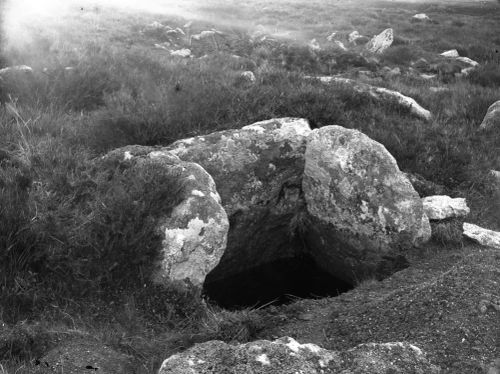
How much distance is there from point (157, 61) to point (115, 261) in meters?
6.40

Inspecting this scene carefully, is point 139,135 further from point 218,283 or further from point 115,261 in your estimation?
point 115,261

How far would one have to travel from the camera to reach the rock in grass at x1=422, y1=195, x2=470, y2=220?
19.2ft

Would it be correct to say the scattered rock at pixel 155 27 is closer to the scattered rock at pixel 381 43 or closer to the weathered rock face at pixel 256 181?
the scattered rock at pixel 381 43

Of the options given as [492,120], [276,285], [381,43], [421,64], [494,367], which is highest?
[494,367]

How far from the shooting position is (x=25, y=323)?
12.0 ft

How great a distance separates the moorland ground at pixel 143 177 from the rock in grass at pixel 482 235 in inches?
6.8

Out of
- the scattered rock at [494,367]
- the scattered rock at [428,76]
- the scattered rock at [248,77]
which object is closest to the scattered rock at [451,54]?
the scattered rock at [428,76]

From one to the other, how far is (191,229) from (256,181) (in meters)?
1.52

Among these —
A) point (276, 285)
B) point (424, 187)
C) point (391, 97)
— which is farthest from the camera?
point (391, 97)

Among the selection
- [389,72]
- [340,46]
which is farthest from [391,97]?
[340,46]

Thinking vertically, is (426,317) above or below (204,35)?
above

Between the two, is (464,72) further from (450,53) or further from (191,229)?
(191,229)

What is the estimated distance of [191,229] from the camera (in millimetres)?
4477

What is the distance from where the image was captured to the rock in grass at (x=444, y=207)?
587 centimetres
